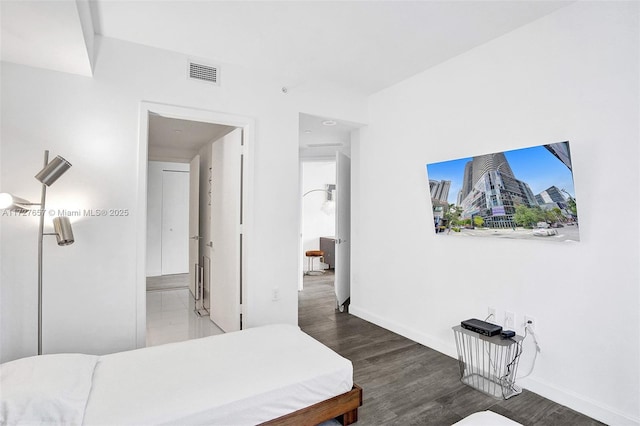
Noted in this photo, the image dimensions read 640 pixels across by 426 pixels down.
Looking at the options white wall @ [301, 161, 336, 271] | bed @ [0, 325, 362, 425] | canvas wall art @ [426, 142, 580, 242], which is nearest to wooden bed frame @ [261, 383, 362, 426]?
bed @ [0, 325, 362, 425]

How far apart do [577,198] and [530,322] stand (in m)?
0.98

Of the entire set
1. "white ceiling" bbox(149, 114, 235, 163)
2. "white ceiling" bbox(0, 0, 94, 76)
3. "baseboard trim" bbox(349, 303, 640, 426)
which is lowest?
"baseboard trim" bbox(349, 303, 640, 426)

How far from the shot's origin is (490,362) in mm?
2777

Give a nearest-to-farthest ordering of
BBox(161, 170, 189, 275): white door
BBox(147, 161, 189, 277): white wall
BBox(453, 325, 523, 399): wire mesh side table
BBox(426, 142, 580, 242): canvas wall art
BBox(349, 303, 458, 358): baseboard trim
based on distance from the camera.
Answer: BBox(426, 142, 580, 242): canvas wall art, BBox(453, 325, 523, 399): wire mesh side table, BBox(349, 303, 458, 358): baseboard trim, BBox(147, 161, 189, 277): white wall, BBox(161, 170, 189, 275): white door

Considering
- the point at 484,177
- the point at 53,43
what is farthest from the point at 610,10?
the point at 53,43

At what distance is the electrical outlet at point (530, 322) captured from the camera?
8.39 ft

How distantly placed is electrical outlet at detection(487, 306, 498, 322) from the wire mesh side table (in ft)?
0.65

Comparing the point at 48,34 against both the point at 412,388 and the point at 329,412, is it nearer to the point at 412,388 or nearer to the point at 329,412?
the point at 329,412

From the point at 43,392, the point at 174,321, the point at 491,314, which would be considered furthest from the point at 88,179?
the point at 491,314

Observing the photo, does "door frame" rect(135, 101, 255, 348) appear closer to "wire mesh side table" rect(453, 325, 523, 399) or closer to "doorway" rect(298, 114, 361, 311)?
"doorway" rect(298, 114, 361, 311)

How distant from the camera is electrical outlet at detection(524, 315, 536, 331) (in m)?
2.56

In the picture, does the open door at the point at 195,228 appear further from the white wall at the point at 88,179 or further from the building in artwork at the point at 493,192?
the building in artwork at the point at 493,192

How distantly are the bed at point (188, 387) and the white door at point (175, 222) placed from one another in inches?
195

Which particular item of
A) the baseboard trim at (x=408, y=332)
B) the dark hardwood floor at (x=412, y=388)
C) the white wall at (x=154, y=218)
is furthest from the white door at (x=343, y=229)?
the white wall at (x=154, y=218)
